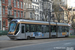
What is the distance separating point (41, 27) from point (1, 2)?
822 inches

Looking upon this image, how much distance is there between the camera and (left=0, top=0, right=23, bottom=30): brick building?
1969 inches

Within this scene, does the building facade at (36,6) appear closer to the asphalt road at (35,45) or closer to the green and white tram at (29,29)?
the green and white tram at (29,29)

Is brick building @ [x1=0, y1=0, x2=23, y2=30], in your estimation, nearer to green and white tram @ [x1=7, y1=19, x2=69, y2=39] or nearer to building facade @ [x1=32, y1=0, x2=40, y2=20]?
building facade @ [x1=32, y1=0, x2=40, y2=20]

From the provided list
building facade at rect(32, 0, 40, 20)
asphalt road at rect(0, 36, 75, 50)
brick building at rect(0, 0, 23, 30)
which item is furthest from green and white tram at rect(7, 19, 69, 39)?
building facade at rect(32, 0, 40, 20)

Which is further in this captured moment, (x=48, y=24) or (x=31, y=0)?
(x=31, y=0)

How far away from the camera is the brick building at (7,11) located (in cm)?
5000

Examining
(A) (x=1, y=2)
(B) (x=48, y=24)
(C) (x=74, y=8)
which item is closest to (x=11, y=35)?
(B) (x=48, y=24)

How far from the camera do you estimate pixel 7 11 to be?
2036 inches

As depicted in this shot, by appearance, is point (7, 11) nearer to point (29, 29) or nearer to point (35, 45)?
point (29, 29)

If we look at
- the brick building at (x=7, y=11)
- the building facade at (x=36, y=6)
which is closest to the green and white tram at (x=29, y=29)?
the brick building at (x=7, y=11)

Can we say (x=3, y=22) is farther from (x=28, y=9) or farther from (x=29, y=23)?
(x=29, y=23)

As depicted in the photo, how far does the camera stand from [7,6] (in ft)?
169

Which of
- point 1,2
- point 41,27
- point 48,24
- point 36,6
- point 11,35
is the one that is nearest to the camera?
point 11,35

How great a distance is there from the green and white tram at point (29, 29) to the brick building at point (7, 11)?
61.1 ft
